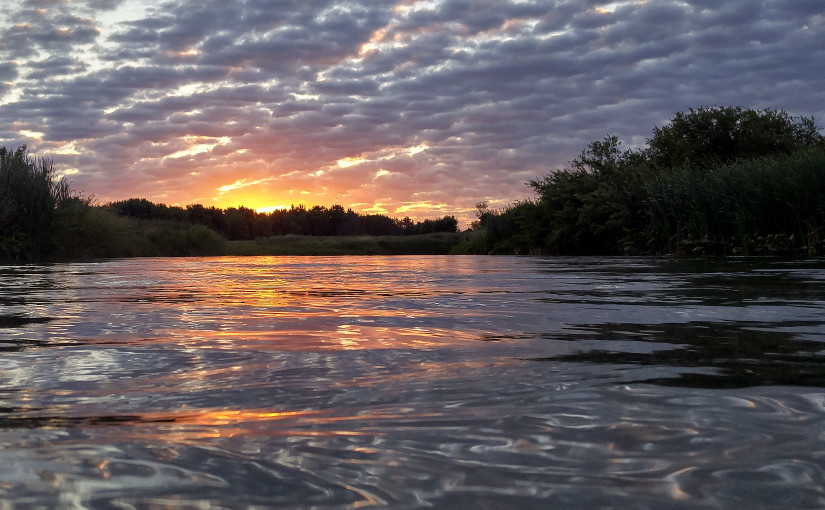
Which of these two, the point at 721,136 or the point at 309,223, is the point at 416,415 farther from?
the point at 309,223

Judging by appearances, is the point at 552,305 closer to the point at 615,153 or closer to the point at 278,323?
the point at 278,323

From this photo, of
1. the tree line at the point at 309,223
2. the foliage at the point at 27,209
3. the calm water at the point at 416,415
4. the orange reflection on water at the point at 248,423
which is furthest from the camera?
the tree line at the point at 309,223

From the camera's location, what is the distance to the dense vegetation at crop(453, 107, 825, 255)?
42.3 feet

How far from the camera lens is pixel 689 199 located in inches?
632

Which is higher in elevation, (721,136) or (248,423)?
(721,136)

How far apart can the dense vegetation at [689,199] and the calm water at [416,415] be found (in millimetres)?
11340

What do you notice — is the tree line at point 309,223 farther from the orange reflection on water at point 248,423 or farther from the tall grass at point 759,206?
the orange reflection on water at point 248,423

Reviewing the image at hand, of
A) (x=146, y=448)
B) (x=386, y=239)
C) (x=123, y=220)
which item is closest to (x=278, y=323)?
(x=146, y=448)

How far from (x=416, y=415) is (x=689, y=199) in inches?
638

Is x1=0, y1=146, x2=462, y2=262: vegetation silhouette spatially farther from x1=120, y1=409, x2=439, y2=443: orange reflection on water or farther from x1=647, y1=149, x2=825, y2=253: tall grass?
x1=120, y1=409, x2=439, y2=443: orange reflection on water

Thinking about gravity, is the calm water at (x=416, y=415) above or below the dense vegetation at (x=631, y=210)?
below

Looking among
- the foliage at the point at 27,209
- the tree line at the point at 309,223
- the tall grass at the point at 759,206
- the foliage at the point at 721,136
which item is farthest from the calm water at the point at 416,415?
the tree line at the point at 309,223

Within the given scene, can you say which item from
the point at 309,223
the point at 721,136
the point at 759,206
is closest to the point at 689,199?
the point at 759,206

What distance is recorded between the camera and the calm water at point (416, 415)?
94cm
